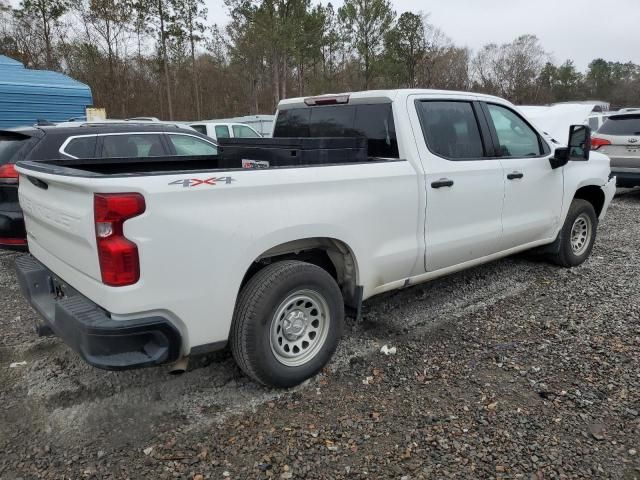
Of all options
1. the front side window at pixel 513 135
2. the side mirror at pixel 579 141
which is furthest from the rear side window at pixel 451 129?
the side mirror at pixel 579 141

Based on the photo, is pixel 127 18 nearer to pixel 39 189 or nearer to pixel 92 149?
pixel 92 149

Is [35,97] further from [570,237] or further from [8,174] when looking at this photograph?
[570,237]

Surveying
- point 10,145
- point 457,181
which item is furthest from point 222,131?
point 457,181

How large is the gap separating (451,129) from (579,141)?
172 centimetres

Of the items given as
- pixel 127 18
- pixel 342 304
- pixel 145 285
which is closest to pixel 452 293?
pixel 342 304

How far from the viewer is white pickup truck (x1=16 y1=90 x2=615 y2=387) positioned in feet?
8.20

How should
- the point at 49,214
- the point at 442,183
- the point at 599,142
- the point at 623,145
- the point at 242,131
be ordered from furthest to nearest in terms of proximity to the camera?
the point at 242,131, the point at 599,142, the point at 623,145, the point at 442,183, the point at 49,214

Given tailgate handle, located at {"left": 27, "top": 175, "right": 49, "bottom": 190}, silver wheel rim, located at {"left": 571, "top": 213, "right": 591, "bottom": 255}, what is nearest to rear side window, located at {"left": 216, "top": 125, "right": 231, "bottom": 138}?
silver wheel rim, located at {"left": 571, "top": 213, "right": 591, "bottom": 255}

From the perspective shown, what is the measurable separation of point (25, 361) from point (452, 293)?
3.73m

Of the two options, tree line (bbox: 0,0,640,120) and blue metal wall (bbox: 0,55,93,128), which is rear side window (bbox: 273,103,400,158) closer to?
blue metal wall (bbox: 0,55,93,128)

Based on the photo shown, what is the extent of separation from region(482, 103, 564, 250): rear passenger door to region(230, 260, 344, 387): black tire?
2109 millimetres

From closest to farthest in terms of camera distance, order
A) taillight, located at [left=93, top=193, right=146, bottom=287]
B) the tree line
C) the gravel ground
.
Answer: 1. taillight, located at [left=93, top=193, right=146, bottom=287]
2. the gravel ground
3. the tree line

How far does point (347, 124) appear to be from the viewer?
13.7 feet

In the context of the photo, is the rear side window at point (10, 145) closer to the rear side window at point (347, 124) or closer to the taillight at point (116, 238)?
the rear side window at point (347, 124)
